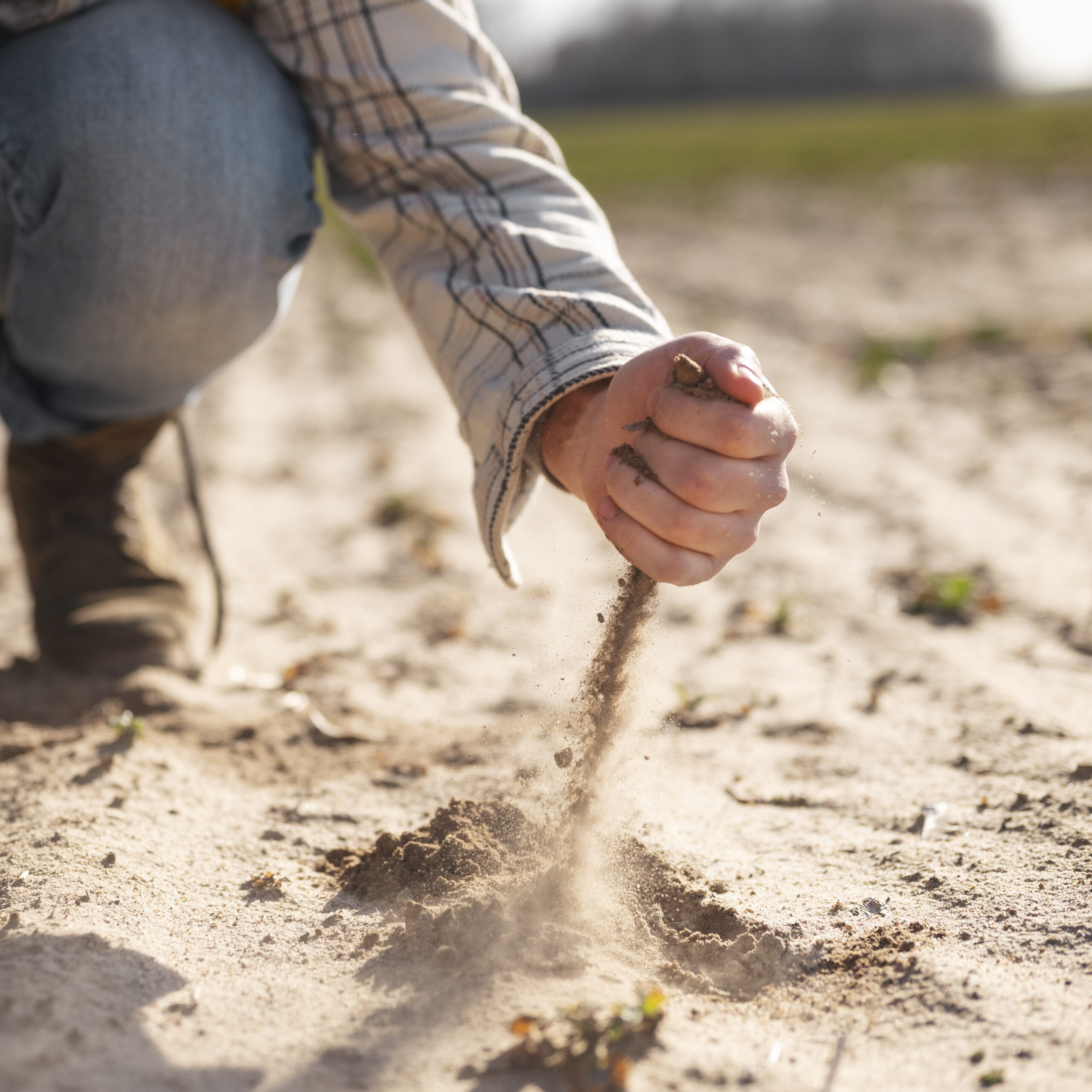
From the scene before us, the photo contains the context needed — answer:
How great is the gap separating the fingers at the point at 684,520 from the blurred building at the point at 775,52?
7209 cm

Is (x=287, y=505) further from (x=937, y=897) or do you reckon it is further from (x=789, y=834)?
(x=937, y=897)

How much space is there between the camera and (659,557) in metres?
1.34

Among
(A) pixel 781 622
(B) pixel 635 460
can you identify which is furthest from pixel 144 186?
(A) pixel 781 622

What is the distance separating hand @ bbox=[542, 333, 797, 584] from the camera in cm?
130

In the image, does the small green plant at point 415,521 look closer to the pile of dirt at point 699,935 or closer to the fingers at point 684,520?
the pile of dirt at point 699,935

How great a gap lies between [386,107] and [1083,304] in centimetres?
463

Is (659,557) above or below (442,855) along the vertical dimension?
above

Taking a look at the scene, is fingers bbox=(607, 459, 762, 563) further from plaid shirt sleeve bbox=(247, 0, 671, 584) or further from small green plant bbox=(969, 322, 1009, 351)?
small green plant bbox=(969, 322, 1009, 351)

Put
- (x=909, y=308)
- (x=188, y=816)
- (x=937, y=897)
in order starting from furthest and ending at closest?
(x=909, y=308), (x=188, y=816), (x=937, y=897)

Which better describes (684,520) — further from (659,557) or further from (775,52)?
(775,52)

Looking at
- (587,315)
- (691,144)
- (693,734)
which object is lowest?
(691,144)

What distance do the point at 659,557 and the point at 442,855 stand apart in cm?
60

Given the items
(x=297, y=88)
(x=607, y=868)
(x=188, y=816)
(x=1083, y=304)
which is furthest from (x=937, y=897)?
(x=1083, y=304)

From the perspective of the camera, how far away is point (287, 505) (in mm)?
3551
